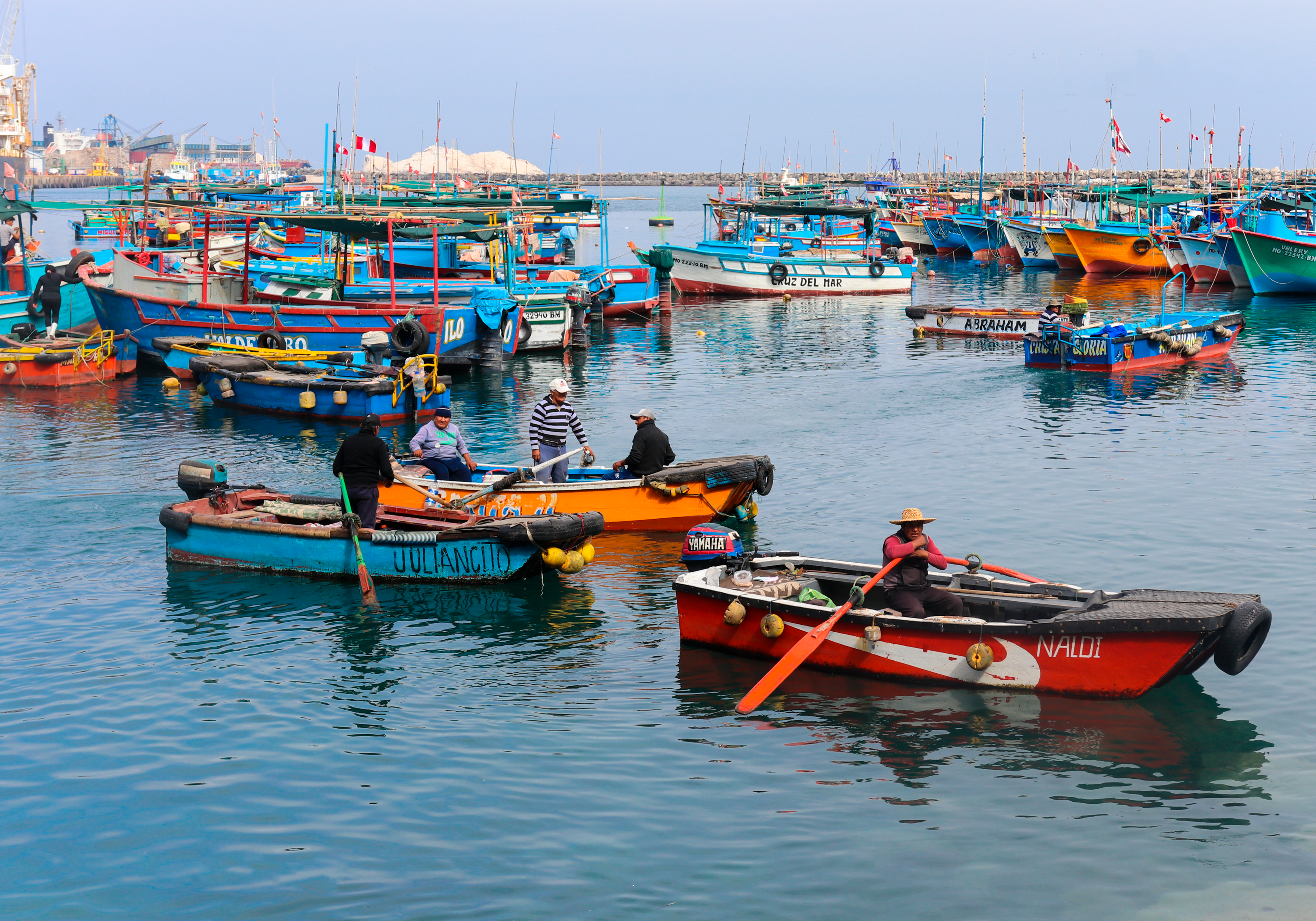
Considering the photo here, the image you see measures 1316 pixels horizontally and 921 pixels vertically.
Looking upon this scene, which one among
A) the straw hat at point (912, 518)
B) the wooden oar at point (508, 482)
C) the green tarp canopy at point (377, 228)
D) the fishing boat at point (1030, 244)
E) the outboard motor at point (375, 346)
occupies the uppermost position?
the fishing boat at point (1030, 244)

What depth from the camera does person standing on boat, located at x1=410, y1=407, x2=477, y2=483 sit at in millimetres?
17234

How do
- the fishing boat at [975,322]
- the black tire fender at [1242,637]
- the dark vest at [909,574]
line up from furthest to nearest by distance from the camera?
the fishing boat at [975,322], the dark vest at [909,574], the black tire fender at [1242,637]

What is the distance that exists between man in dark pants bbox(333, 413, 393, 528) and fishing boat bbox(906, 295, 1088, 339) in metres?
25.1

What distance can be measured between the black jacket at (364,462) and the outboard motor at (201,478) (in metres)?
2.17

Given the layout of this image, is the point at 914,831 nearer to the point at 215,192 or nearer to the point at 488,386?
the point at 488,386

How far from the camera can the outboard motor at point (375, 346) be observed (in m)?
28.0

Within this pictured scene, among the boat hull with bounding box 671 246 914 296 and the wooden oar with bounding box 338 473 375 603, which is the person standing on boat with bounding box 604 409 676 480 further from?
the boat hull with bounding box 671 246 914 296

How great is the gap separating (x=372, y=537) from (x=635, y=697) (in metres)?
4.54

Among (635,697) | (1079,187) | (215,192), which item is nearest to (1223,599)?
(635,697)

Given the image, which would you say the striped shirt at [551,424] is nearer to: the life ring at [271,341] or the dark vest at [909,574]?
the dark vest at [909,574]

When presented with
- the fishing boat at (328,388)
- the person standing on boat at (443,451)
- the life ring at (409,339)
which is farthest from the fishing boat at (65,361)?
the person standing on boat at (443,451)

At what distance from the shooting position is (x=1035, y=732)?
10.6m

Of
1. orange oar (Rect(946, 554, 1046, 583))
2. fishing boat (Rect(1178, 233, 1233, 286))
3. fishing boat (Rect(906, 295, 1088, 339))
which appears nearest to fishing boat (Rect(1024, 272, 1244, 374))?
fishing boat (Rect(906, 295, 1088, 339))

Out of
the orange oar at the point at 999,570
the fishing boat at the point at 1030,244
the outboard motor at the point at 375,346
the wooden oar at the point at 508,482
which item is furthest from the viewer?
the fishing boat at the point at 1030,244
